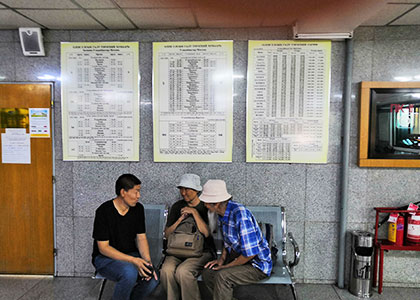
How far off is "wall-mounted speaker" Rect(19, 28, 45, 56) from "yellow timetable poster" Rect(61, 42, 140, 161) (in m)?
0.26

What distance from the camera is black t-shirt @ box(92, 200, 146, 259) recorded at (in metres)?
2.52

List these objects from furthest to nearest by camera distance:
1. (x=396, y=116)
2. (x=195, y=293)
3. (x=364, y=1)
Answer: (x=396, y=116) → (x=195, y=293) → (x=364, y=1)

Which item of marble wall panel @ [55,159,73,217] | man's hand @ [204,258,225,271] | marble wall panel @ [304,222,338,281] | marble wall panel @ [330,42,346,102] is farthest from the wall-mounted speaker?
marble wall panel @ [304,222,338,281]

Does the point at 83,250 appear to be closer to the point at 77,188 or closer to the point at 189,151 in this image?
the point at 77,188

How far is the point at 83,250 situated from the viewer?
3.50 meters

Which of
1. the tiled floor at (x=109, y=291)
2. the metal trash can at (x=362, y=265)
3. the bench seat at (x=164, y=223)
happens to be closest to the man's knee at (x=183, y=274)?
the bench seat at (x=164, y=223)

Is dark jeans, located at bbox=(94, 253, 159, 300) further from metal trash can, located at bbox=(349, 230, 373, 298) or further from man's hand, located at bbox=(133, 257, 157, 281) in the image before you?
metal trash can, located at bbox=(349, 230, 373, 298)

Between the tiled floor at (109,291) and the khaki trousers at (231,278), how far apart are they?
2.17 ft

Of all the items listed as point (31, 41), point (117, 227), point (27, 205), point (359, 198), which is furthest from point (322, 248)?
point (31, 41)

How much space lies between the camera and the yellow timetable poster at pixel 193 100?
329 cm

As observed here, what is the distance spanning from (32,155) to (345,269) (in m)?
3.82

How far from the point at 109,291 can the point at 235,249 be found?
5.22 feet

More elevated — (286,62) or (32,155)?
(286,62)

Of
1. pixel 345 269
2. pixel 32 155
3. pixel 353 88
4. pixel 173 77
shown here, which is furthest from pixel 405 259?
pixel 32 155
